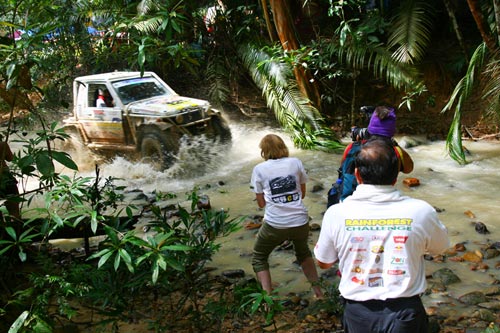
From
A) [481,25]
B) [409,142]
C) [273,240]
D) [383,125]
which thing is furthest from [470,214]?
[409,142]

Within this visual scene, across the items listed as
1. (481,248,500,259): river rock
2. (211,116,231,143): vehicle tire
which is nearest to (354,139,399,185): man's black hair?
(481,248,500,259): river rock

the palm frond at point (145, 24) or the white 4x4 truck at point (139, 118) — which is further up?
the palm frond at point (145, 24)

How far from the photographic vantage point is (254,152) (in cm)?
1014

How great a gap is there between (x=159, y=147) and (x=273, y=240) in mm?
4991

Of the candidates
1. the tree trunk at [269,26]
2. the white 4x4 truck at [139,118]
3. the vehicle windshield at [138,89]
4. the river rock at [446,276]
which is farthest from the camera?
the tree trunk at [269,26]

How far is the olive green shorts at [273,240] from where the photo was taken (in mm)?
4032

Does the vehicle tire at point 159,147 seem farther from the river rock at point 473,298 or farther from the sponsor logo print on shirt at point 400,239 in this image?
the sponsor logo print on shirt at point 400,239

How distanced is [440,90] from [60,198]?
362 inches

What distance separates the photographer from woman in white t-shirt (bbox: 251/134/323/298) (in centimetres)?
400

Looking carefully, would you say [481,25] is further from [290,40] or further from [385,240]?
[385,240]

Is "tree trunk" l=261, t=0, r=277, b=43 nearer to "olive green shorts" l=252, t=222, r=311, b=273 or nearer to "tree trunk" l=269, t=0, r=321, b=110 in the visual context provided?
"tree trunk" l=269, t=0, r=321, b=110

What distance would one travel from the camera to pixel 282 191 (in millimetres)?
3988

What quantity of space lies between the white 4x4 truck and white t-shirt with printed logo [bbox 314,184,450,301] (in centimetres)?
645

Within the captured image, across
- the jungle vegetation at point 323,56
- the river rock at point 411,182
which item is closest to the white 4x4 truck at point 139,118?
the jungle vegetation at point 323,56
